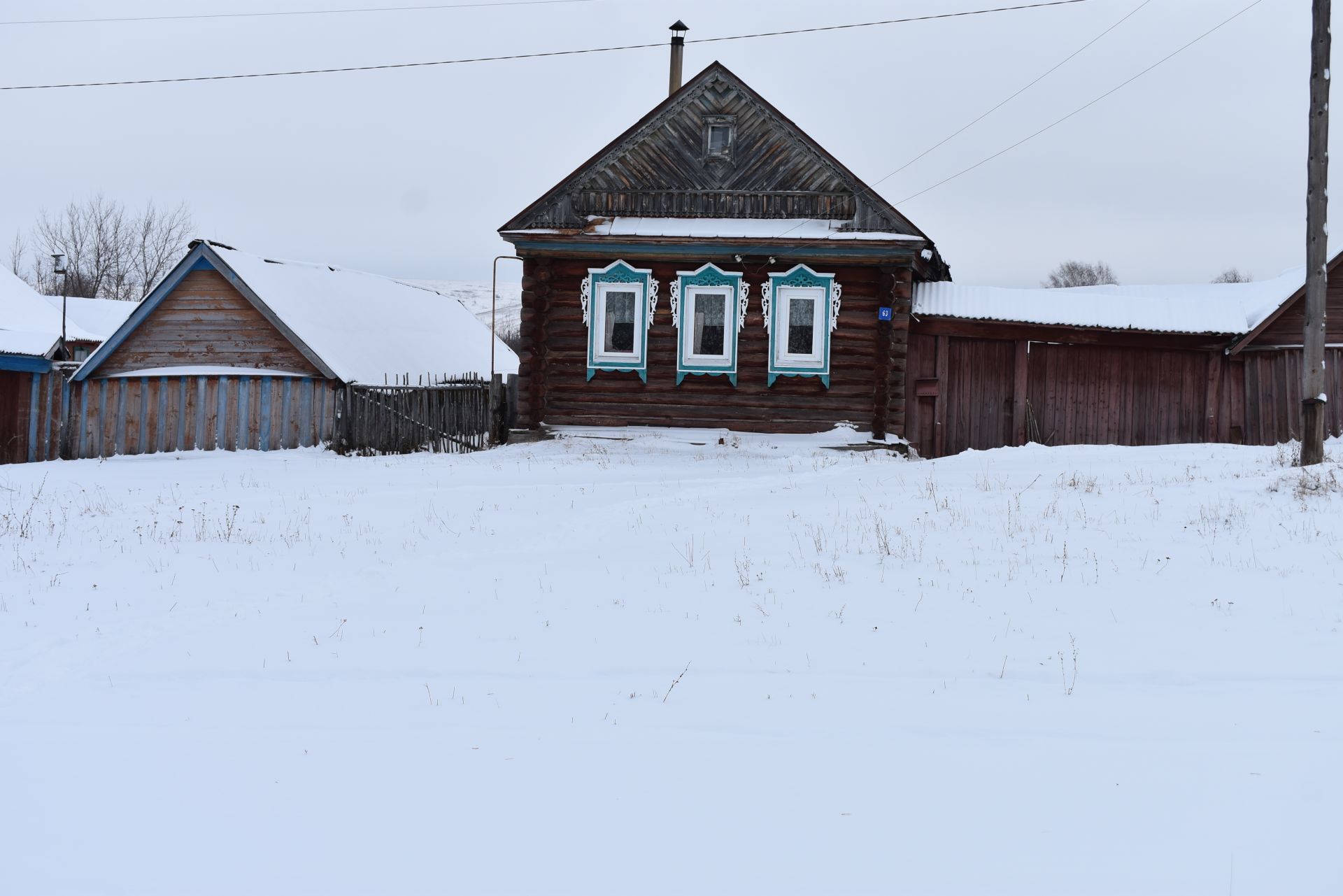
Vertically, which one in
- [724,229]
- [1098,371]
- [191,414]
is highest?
[724,229]

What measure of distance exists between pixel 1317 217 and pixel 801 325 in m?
8.14

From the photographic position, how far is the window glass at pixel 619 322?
59.9 ft

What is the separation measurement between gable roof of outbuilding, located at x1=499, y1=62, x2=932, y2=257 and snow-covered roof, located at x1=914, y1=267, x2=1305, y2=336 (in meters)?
2.80

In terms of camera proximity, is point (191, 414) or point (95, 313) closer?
point (191, 414)

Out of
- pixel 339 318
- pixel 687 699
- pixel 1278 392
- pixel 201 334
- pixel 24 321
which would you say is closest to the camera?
pixel 687 699

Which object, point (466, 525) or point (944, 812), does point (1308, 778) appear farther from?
point (466, 525)

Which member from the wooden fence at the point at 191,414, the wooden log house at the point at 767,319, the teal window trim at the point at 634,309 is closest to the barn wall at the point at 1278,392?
the wooden log house at the point at 767,319

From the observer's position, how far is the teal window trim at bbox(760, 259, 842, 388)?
1791 cm

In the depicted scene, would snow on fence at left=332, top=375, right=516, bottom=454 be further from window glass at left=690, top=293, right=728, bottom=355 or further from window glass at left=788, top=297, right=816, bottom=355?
window glass at left=788, top=297, right=816, bottom=355

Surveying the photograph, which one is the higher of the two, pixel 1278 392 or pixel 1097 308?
pixel 1097 308

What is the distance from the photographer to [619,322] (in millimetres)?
18312

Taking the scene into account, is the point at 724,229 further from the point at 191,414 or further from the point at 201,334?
the point at 191,414

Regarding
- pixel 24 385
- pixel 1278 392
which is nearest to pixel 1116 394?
pixel 1278 392

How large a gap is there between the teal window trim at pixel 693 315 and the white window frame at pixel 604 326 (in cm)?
55
